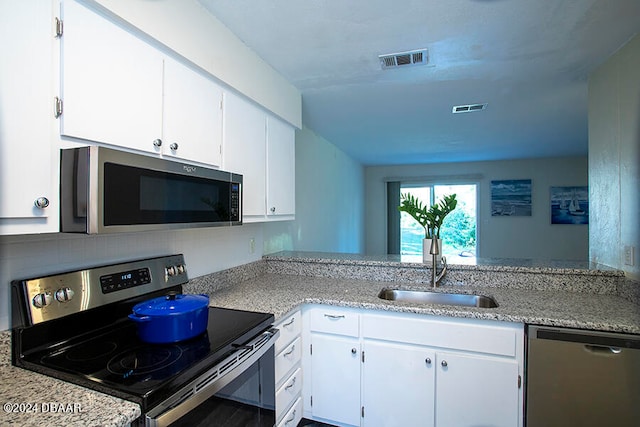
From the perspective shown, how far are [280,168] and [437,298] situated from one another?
133cm

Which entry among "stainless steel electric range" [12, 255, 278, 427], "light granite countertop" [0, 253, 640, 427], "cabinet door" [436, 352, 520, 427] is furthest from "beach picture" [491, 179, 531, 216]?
"stainless steel electric range" [12, 255, 278, 427]

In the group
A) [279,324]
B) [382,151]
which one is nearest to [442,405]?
[279,324]

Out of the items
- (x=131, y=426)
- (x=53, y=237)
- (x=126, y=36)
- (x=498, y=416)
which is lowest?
(x=498, y=416)

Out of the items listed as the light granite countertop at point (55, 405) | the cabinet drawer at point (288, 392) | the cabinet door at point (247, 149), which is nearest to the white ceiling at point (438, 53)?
the cabinet door at point (247, 149)

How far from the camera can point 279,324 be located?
1626 millimetres

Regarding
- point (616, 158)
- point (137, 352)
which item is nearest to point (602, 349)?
point (616, 158)

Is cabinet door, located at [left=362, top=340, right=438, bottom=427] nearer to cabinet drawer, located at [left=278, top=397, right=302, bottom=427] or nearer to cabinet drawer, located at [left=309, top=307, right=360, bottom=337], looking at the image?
cabinet drawer, located at [left=309, top=307, right=360, bottom=337]

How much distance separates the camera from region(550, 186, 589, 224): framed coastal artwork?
5.21 metres

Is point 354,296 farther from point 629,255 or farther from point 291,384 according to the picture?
point 629,255

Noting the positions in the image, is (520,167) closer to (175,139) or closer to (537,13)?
(537,13)

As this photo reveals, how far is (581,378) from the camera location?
143 cm

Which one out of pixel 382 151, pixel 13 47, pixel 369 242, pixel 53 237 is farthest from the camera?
pixel 369 242

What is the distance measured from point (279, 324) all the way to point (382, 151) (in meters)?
3.71

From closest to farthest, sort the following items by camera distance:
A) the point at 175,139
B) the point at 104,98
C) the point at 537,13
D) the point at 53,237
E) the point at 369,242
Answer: the point at 104,98, the point at 53,237, the point at 175,139, the point at 537,13, the point at 369,242
